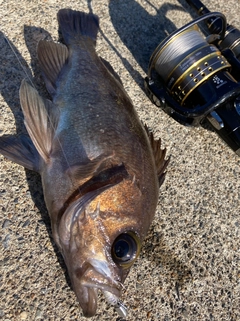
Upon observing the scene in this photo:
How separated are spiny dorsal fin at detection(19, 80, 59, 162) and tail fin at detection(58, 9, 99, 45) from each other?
69cm

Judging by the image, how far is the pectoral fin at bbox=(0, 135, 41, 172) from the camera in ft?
6.14

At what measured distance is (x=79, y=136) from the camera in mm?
1810

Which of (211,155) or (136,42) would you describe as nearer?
(211,155)

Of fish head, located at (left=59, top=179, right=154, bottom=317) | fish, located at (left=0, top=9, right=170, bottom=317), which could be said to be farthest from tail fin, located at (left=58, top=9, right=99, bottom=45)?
fish head, located at (left=59, top=179, right=154, bottom=317)

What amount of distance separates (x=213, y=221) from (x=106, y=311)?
3.29ft

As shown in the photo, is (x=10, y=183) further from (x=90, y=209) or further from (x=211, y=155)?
(x=211, y=155)

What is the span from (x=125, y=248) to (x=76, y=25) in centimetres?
166

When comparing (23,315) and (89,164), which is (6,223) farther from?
(89,164)

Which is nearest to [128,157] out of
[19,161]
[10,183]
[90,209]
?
[90,209]

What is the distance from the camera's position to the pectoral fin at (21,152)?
1.87 metres

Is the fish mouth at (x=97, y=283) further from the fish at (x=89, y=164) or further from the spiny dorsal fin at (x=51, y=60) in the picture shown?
the spiny dorsal fin at (x=51, y=60)

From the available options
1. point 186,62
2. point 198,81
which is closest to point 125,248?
point 198,81

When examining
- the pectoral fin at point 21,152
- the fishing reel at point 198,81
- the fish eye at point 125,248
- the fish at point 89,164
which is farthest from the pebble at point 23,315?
the fishing reel at point 198,81

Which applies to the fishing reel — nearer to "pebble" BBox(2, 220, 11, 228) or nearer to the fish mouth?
the fish mouth
